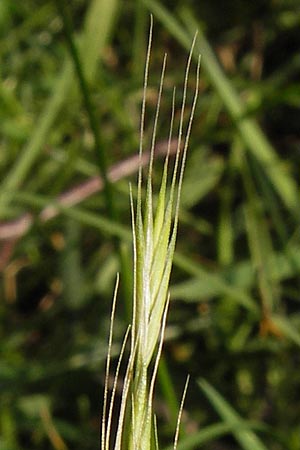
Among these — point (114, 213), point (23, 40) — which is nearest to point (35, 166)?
point (23, 40)

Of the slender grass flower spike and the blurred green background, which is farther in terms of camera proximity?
the blurred green background

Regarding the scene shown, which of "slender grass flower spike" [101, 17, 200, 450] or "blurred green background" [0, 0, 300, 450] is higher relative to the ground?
"blurred green background" [0, 0, 300, 450]

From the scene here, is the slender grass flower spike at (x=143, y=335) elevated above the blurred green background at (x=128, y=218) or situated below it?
below

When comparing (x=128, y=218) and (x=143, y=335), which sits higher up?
(x=128, y=218)

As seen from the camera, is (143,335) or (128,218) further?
(128,218)

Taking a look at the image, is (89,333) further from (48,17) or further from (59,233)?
(48,17)

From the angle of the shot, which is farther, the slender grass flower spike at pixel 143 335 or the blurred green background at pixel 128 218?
the blurred green background at pixel 128 218

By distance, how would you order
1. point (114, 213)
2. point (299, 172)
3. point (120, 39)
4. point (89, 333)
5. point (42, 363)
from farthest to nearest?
point (120, 39), point (299, 172), point (89, 333), point (42, 363), point (114, 213)

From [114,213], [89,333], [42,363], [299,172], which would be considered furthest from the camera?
[299,172]
